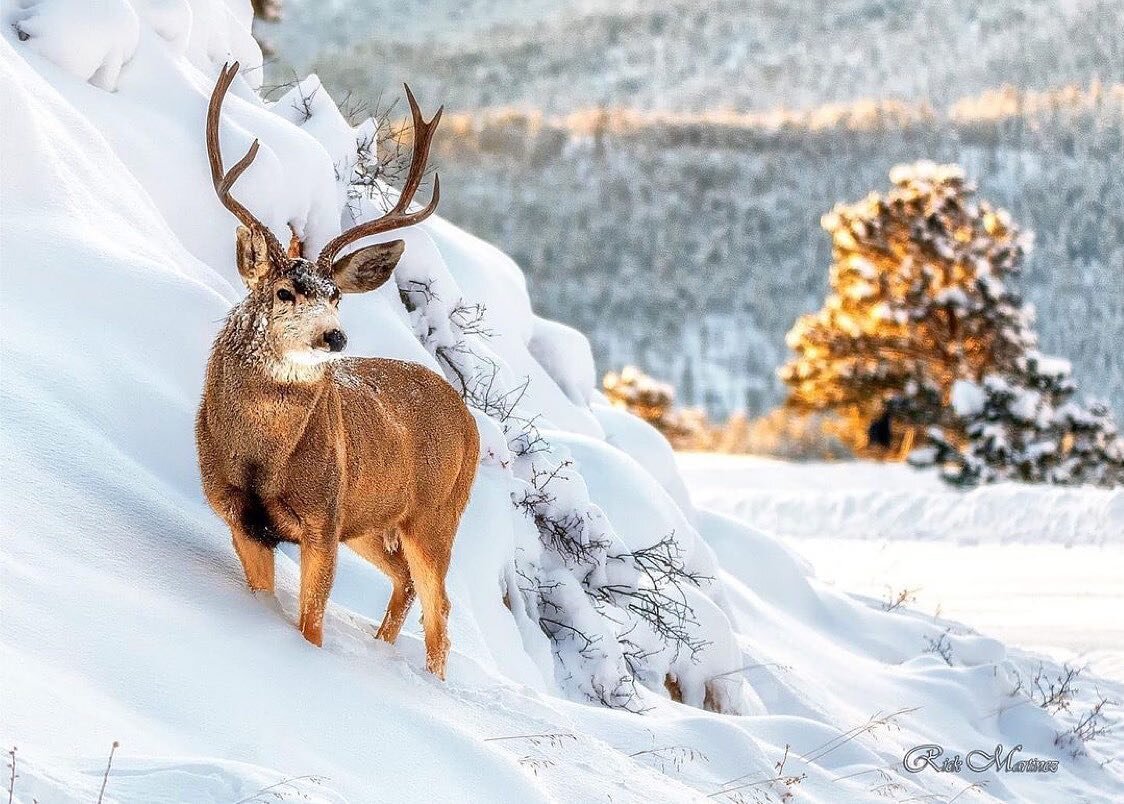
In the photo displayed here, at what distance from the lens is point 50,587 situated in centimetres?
406

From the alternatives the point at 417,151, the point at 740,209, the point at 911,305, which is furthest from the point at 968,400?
the point at 740,209

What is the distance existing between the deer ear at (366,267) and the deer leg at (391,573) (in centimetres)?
97

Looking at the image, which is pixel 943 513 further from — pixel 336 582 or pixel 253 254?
pixel 253 254

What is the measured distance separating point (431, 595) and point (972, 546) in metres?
13.6

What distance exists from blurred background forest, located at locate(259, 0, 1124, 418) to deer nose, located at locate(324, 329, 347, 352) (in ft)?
191

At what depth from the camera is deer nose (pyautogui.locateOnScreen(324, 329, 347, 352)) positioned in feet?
13.7

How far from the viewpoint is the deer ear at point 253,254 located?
439 centimetres

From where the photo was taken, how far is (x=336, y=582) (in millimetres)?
5844

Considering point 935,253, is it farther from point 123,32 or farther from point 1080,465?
point 123,32

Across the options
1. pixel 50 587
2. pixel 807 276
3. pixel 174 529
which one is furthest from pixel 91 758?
pixel 807 276

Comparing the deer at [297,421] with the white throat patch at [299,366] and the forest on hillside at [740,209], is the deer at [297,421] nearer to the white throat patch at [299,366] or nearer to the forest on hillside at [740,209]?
the white throat patch at [299,366]

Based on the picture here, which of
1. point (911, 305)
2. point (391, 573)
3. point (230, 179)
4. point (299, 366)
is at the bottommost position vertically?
point (911, 305)

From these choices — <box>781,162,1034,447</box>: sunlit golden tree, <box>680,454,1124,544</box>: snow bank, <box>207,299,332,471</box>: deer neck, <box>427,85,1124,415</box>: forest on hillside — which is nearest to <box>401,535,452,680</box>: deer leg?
<box>207,299,332,471</box>: deer neck

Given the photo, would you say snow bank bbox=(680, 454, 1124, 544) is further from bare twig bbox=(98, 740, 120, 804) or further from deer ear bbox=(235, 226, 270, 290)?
bare twig bbox=(98, 740, 120, 804)
